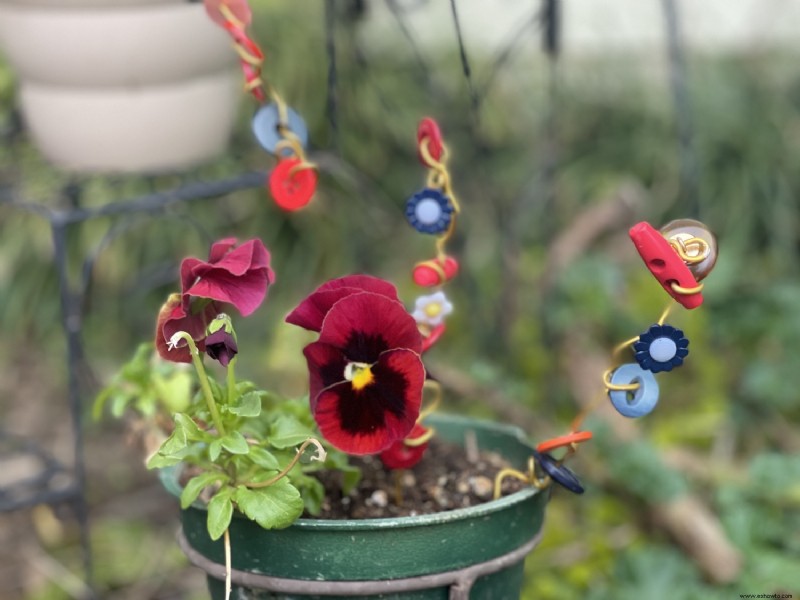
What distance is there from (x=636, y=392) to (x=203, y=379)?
0.37 meters

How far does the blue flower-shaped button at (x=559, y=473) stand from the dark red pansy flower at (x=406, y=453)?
0.12m

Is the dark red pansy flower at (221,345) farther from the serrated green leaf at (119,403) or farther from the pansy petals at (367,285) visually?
the serrated green leaf at (119,403)

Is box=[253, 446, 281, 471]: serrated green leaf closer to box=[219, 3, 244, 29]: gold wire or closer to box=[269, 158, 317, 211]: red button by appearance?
box=[269, 158, 317, 211]: red button

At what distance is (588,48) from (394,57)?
64 cm

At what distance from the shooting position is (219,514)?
92cm

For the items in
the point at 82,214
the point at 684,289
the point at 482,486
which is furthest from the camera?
the point at 82,214

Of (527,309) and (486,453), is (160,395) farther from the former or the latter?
(527,309)

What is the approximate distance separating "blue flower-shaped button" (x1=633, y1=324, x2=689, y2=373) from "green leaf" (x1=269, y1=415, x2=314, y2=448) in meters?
0.29

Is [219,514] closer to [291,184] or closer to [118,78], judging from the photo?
[291,184]

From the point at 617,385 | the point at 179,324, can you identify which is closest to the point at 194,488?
the point at 179,324

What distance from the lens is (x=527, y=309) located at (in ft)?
8.47

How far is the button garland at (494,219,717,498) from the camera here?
89 centimetres

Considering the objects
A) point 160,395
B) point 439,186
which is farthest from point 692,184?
point 160,395

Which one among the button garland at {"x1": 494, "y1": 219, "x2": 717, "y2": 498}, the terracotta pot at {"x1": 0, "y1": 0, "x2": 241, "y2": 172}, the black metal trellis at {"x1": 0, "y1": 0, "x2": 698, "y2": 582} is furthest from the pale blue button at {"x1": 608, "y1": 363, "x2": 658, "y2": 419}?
the terracotta pot at {"x1": 0, "y1": 0, "x2": 241, "y2": 172}
